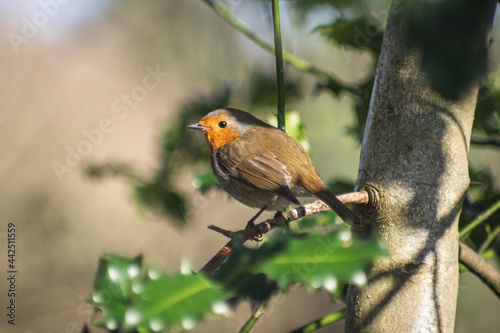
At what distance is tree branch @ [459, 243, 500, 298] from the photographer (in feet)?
3.49

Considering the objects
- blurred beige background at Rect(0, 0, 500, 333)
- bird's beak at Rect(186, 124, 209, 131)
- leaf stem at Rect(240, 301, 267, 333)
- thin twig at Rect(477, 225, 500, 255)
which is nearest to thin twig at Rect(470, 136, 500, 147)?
thin twig at Rect(477, 225, 500, 255)

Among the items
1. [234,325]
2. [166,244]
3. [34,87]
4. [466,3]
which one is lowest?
[466,3]

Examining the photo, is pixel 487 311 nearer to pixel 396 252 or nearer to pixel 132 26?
pixel 396 252

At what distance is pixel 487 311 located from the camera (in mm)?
3127

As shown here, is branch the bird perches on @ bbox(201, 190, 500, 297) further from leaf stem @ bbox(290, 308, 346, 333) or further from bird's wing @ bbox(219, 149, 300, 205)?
bird's wing @ bbox(219, 149, 300, 205)

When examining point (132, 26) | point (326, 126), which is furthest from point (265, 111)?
point (132, 26)

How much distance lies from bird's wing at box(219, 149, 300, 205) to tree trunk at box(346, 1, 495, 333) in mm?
496

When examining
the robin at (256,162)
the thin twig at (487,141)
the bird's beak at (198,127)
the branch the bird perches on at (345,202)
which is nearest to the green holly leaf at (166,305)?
the branch the bird perches on at (345,202)

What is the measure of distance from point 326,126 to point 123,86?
2.42m

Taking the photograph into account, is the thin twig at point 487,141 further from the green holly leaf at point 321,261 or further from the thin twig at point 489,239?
the green holly leaf at point 321,261

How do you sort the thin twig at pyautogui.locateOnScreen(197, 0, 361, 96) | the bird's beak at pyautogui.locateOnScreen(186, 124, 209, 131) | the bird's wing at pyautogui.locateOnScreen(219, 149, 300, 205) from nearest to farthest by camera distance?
the thin twig at pyautogui.locateOnScreen(197, 0, 361, 96)
the bird's wing at pyautogui.locateOnScreen(219, 149, 300, 205)
the bird's beak at pyautogui.locateOnScreen(186, 124, 209, 131)

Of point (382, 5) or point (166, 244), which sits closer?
point (382, 5)

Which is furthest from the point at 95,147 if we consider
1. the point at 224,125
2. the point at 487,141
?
the point at 487,141

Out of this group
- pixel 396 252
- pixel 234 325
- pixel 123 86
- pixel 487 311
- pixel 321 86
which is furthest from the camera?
pixel 123 86
